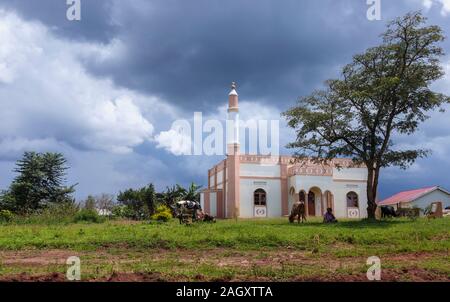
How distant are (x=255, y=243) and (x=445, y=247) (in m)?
5.60

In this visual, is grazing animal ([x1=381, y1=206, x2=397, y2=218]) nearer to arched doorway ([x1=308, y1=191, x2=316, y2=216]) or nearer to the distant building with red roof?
arched doorway ([x1=308, y1=191, x2=316, y2=216])

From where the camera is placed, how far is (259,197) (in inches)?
1473

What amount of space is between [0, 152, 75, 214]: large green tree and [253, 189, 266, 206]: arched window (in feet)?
50.4

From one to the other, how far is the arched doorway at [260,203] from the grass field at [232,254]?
20.0 metres

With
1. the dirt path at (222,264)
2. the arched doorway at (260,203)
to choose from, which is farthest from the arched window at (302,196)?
the dirt path at (222,264)

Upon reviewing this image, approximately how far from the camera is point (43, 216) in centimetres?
2491

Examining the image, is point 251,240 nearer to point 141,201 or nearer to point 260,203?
point 260,203

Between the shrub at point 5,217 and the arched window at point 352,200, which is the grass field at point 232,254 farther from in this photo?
the arched window at point 352,200

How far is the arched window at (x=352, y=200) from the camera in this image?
39.1m

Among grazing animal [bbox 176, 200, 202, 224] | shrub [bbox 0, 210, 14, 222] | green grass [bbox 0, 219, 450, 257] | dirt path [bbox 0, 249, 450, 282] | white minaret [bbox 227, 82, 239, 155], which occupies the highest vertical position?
white minaret [bbox 227, 82, 239, 155]

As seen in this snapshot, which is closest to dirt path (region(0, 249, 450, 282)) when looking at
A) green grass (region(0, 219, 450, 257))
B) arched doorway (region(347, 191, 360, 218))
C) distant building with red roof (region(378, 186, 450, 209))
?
green grass (region(0, 219, 450, 257))

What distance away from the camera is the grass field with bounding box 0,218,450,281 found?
868 centimetres
